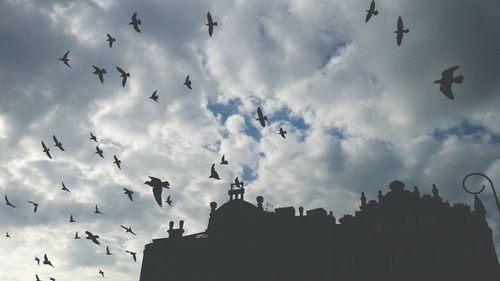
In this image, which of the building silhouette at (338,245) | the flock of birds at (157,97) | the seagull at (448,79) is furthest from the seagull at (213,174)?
the building silhouette at (338,245)

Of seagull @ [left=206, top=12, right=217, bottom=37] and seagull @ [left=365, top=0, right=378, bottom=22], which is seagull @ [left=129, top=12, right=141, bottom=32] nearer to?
seagull @ [left=206, top=12, right=217, bottom=37]

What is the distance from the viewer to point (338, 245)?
77.0 feet

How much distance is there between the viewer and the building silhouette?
2066 cm

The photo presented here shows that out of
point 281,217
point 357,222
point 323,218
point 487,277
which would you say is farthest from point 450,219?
point 281,217

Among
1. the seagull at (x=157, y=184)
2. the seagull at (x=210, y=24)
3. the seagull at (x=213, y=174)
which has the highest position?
the seagull at (x=210, y=24)

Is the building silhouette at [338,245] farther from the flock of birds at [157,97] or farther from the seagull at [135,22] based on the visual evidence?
the seagull at [135,22]

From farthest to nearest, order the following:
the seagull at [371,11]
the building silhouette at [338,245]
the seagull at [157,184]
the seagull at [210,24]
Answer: the building silhouette at [338,245], the seagull at [210,24], the seagull at [371,11], the seagull at [157,184]

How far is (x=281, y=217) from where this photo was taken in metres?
26.1

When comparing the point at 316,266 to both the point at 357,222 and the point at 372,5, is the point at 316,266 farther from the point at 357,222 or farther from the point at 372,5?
the point at 372,5

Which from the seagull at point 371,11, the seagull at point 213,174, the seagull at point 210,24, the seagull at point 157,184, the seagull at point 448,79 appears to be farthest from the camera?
the seagull at point 213,174

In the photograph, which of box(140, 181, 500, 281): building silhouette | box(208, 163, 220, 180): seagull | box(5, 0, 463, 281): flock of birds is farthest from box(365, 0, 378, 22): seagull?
box(140, 181, 500, 281): building silhouette

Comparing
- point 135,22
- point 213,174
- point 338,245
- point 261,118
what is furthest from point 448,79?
point 338,245

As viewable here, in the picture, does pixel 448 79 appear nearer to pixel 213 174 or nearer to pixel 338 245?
pixel 213 174

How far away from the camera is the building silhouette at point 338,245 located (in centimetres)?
2066
